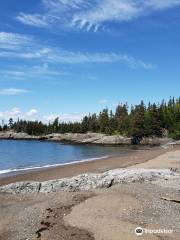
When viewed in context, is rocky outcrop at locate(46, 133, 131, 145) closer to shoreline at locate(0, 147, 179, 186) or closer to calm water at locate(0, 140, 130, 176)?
calm water at locate(0, 140, 130, 176)

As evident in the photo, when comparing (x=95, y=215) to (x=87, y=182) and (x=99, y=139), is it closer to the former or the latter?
(x=87, y=182)

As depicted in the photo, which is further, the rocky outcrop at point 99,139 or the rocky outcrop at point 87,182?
the rocky outcrop at point 99,139

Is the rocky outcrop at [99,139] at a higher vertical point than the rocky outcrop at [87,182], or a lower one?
higher

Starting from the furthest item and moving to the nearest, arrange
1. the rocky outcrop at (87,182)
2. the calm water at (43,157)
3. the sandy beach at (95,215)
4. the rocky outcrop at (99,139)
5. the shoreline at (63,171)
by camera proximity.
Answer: the rocky outcrop at (99,139) < the calm water at (43,157) < the shoreline at (63,171) < the rocky outcrop at (87,182) < the sandy beach at (95,215)

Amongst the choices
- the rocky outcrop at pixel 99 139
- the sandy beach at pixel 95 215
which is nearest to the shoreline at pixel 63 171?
the sandy beach at pixel 95 215

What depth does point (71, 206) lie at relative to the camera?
19.7 m

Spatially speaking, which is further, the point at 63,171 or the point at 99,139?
the point at 99,139

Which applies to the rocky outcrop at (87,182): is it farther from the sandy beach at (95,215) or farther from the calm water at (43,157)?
the calm water at (43,157)

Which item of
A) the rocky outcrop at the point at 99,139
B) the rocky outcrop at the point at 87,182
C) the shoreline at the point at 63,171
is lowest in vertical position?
the shoreline at the point at 63,171

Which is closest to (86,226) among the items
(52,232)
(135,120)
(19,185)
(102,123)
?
(52,232)

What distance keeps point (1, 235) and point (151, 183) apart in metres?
11.8

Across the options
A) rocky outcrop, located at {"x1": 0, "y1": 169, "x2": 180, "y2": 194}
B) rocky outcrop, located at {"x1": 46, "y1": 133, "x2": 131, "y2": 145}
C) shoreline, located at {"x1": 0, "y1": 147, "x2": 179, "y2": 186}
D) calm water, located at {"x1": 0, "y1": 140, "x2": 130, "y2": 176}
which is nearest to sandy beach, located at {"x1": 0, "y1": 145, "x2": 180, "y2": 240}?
rocky outcrop, located at {"x1": 0, "y1": 169, "x2": 180, "y2": 194}

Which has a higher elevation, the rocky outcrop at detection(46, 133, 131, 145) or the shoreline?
the rocky outcrop at detection(46, 133, 131, 145)

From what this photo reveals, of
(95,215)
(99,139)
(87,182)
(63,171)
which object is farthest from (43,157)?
(99,139)
